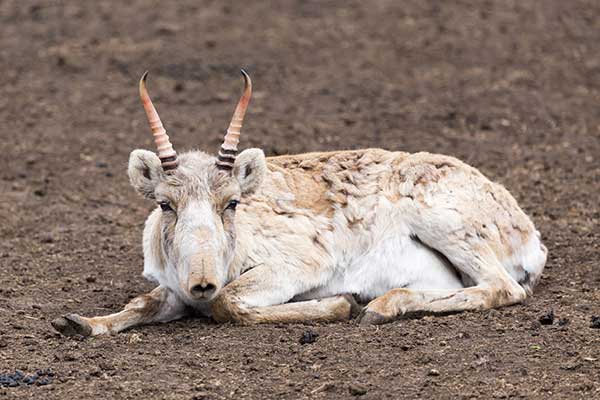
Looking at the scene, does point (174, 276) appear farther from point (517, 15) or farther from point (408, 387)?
point (517, 15)

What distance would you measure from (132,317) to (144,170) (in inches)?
48.4

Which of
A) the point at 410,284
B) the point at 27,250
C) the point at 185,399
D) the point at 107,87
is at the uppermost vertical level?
the point at 185,399

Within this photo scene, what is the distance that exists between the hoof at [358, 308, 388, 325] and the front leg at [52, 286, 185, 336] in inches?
63.4

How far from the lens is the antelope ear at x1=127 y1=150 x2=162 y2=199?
8.96 metres

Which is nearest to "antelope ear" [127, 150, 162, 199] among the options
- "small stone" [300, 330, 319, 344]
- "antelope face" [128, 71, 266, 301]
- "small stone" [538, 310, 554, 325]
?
"antelope face" [128, 71, 266, 301]

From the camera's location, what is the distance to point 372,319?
8906mm

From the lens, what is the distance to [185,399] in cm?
719

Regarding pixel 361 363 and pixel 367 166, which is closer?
pixel 361 363

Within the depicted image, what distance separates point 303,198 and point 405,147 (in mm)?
5879

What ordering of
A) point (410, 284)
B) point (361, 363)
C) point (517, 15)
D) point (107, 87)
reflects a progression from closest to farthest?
point (361, 363)
point (410, 284)
point (107, 87)
point (517, 15)

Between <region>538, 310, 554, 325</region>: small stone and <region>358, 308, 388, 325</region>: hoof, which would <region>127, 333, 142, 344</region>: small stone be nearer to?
<region>358, 308, 388, 325</region>: hoof

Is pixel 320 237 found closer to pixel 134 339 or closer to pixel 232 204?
pixel 232 204

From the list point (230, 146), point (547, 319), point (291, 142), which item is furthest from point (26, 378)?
point (291, 142)

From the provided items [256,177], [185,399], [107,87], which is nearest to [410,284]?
[256,177]
